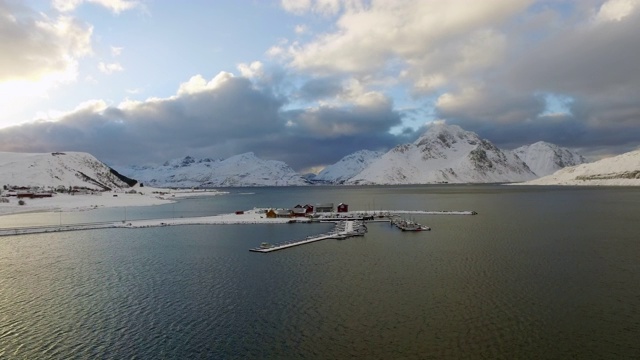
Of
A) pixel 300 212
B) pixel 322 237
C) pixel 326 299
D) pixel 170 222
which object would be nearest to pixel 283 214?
pixel 300 212

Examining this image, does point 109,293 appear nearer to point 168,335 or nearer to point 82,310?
point 82,310

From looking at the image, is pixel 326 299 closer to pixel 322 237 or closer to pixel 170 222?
pixel 322 237

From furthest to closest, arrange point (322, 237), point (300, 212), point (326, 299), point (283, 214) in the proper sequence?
point (300, 212), point (283, 214), point (322, 237), point (326, 299)

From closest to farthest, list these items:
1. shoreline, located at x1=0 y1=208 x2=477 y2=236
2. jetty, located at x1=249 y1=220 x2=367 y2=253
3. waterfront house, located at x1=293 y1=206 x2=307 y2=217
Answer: jetty, located at x1=249 y1=220 x2=367 y2=253, shoreline, located at x1=0 y1=208 x2=477 y2=236, waterfront house, located at x1=293 y1=206 x2=307 y2=217

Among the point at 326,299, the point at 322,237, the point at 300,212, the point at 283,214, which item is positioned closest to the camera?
the point at 326,299

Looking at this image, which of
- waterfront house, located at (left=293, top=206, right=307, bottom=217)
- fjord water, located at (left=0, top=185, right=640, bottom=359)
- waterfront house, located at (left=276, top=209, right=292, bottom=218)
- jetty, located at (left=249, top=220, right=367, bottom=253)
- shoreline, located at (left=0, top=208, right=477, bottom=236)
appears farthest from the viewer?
waterfront house, located at (left=293, top=206, right=307, bottom=217)

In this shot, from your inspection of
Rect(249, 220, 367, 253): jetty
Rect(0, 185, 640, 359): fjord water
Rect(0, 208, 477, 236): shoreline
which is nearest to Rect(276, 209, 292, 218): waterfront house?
Rect(0, 208, 477, 236): shoreline

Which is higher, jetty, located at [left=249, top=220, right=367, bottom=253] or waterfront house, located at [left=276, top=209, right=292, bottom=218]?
waterfront house, located at [left=276, top=209, right=292, bottom=218]

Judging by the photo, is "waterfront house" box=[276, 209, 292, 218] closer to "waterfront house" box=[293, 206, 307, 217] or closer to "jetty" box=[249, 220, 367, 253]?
"waterfront house" box=[293, 206, 307, 217]
